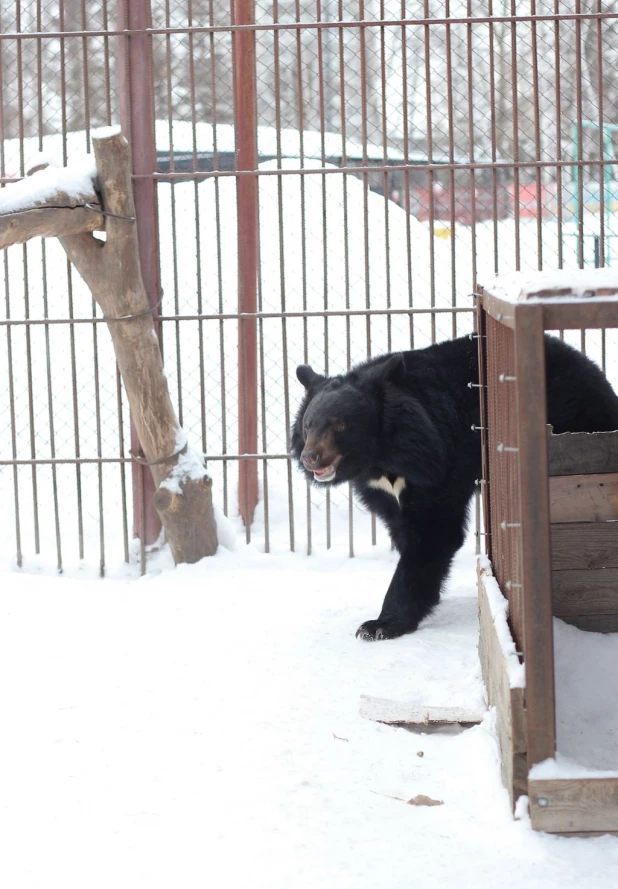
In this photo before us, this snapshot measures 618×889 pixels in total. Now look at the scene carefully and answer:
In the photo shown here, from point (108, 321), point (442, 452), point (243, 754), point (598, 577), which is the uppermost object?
point (108, 321)

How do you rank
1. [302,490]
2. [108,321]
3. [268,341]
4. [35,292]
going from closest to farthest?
[108,321], [302,490], [268,341], [35,292]

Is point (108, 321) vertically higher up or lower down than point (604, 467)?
higher up

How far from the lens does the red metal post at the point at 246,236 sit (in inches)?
211

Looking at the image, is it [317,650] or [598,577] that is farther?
[317,650]

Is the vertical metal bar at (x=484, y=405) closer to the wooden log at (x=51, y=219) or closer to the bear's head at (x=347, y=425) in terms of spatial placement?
the bear's head at (x=347, y=425)

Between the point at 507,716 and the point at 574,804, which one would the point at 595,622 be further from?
the point at 574,804

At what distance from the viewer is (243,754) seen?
309cm

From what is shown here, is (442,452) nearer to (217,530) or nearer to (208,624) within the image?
(208,624)

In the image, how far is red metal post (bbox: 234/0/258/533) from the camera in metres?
5.36

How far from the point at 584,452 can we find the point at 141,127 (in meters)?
3.12

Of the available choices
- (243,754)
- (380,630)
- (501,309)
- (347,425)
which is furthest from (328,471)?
(501,309)

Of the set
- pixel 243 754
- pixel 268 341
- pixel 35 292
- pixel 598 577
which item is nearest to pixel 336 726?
pixel 243 754

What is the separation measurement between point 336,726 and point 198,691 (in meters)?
0.63

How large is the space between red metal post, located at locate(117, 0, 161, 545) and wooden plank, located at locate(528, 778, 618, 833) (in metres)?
3.51
